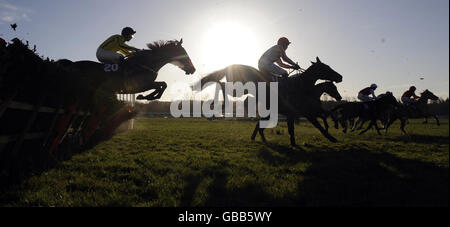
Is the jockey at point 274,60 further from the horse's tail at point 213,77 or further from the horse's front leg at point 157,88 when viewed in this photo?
the horse's front leg at point 157,88

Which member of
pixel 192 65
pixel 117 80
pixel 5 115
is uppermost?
pixel 192 65

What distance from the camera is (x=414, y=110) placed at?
16281 millimetres

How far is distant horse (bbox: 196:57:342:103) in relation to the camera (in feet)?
27.9

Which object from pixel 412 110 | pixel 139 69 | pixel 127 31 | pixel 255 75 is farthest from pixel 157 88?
pixel 412 110

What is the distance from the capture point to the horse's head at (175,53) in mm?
7825

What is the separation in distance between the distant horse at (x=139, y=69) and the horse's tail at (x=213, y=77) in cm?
50

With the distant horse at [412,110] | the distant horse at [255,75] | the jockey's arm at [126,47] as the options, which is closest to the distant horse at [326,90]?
the distant horse at [255,75]
